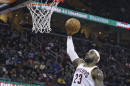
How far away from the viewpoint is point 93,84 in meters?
5.09

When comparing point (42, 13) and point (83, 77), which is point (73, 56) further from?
point (42, 13)

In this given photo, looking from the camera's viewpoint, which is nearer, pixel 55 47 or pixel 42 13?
pixel 42 13

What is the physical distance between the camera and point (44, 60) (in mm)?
→ 15656

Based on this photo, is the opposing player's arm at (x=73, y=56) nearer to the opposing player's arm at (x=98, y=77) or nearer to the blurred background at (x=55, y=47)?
the opposing player's arm at (x=98, y=77)

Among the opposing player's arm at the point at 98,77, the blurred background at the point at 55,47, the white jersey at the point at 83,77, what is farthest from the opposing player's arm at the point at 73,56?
the blurred background at the point at 55,47

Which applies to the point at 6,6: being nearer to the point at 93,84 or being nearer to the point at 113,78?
the point at 93,84

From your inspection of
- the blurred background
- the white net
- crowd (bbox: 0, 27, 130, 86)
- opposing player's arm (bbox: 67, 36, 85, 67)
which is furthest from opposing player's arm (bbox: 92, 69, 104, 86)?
crowd (bbox: 0, 27, 130, 86)

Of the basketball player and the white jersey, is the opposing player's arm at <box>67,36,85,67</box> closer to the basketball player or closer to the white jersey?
the basketball player

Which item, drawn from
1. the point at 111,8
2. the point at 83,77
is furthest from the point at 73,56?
the point at 111,8

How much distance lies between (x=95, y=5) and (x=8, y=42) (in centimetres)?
827

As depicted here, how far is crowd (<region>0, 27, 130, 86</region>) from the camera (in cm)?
1412

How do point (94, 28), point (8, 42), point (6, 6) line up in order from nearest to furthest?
1. point (6, 6)
2. point (8, 42)
3. point (94, 28)

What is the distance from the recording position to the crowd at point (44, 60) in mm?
14117

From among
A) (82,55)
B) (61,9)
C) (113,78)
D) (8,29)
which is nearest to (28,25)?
(8,29)
